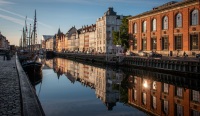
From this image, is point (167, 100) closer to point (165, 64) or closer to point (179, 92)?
point (179, 92)

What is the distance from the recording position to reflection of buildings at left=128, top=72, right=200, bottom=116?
17.4 metres

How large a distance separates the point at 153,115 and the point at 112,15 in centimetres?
10055

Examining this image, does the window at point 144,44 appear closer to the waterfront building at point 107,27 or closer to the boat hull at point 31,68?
the boat hull at point 31,68

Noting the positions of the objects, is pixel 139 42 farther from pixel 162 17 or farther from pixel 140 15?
pixel 162 17

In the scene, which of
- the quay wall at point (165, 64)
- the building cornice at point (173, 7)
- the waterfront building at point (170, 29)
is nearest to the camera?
the quay wall at point (165, 64)

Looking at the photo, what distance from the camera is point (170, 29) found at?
2255 inches

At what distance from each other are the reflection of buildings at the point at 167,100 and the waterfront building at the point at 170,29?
25.9 meters

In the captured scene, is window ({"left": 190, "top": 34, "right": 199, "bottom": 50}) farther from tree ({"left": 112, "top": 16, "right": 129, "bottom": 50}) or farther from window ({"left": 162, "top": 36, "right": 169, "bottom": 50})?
tree ({"left": 112, "top": 16, "right": 129, "bottom": 50})

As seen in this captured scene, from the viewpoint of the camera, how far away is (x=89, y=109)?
57.9ft

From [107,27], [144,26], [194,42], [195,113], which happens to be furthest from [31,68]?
[107,27]

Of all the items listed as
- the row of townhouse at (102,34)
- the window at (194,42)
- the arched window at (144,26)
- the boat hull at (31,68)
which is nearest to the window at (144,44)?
the arched window at (144,26)

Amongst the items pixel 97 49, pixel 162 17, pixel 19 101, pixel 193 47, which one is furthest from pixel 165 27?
pixel 97 49

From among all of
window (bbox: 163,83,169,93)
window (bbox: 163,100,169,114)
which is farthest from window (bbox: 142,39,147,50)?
window (bbox: 163,100,169,114)

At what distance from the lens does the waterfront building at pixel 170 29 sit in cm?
5084
